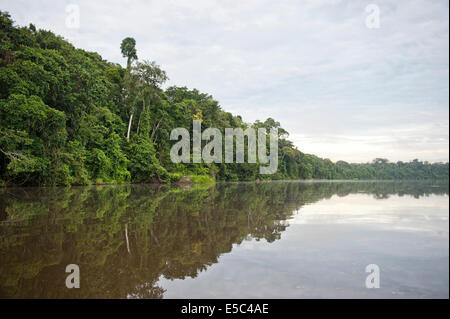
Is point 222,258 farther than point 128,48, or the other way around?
point 128,48

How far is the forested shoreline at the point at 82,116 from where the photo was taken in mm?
17422

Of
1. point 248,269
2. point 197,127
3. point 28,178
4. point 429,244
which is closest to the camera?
point 248,269

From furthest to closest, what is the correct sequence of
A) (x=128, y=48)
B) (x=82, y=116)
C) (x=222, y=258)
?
(x=128, y=48) → (x=82, y=116) → (x=222, y=258)

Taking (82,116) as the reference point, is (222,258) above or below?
below

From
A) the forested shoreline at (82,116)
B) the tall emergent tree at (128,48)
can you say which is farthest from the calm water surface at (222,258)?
the tall emergent tree at (128,48)

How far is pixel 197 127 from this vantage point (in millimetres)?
43969

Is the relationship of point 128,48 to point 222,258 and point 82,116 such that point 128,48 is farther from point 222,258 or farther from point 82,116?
point 222,258

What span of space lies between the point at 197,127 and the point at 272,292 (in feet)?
138

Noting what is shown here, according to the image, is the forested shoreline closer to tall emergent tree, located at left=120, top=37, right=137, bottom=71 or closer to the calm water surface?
tall emergent tree, located at left=120, top=37, right=137, bottom=71

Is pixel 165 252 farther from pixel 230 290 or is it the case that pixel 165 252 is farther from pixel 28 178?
pixel 28 178

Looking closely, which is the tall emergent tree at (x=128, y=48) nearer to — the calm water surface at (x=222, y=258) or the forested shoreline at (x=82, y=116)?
the forested shoreline at (x=82, y=116)

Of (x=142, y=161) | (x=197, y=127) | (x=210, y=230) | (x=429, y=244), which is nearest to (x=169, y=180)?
(x=142, y=161)

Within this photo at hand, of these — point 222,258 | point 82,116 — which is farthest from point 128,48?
point 222,258

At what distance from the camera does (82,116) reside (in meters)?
23.4
